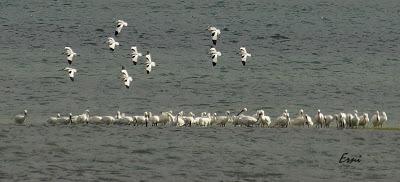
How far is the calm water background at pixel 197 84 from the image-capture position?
46.7 metres

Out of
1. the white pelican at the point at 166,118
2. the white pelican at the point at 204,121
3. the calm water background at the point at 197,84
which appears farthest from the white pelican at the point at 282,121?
the white pelican at the point at 166,118

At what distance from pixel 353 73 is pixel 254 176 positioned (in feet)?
150

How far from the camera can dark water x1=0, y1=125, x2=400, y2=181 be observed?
4384 cm

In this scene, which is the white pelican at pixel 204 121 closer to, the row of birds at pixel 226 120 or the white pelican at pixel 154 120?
the row of birds at pixel 226 120

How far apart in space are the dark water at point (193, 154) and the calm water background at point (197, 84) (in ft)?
0.23

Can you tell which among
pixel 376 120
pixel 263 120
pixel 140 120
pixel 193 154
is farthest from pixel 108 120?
pixel 376 120

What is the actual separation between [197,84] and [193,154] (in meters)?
30.5

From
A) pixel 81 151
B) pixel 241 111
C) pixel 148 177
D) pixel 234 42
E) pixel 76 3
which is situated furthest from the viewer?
pixel 76 3

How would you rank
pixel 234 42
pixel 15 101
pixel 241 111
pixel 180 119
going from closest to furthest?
pixel 180 119 < pixel 241 111 < pixel 15 101 < pixel 234 42

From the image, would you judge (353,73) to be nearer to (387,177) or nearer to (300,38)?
(300,38)

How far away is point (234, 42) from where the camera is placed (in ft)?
374

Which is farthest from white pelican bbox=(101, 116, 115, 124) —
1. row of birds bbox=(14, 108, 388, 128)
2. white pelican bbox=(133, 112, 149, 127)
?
white pelican bbox=(133, 112, 149, 127)

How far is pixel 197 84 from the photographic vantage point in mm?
78688

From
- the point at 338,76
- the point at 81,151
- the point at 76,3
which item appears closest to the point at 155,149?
the point at 81,151
